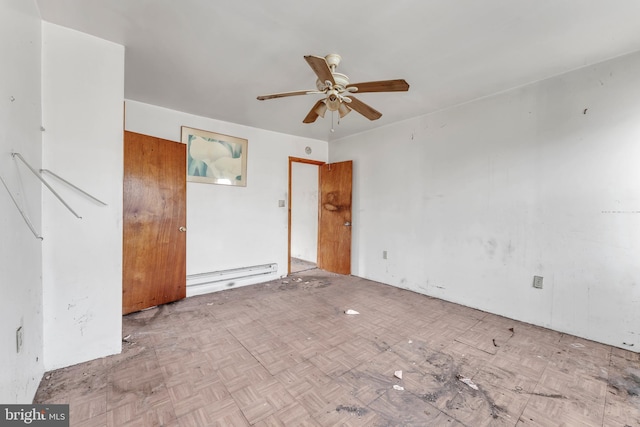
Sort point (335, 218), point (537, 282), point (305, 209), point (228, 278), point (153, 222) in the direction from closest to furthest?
1. point (537, 282)
2. point (153, 222)
3. point (228, 278)
4. point (335, 218)
5. point (305, 209)

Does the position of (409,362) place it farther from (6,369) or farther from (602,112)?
(602,112)

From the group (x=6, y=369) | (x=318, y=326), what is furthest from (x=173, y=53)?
(x=318, y=326)

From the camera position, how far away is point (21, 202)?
1.51 metres

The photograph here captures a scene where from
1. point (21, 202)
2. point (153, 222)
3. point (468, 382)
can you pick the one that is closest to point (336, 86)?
point (21, 202)

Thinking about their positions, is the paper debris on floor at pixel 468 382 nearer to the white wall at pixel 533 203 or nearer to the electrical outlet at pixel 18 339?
the white wall at pixel 533 203

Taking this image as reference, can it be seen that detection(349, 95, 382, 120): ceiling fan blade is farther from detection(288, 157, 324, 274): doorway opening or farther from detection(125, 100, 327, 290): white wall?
detection(288, 157, 324, 274): doorway opening

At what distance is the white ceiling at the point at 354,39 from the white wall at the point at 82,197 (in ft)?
0.87

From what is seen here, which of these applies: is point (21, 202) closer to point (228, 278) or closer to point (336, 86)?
point (336, 86)

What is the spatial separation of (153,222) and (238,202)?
122cm

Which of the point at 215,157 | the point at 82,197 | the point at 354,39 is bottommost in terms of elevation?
the point at 82,197

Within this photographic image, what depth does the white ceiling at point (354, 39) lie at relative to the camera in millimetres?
1730

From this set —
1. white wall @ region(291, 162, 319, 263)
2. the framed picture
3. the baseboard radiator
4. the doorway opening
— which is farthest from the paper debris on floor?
white wall @ region(291, 162, 319, 263)

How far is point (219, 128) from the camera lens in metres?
3.85

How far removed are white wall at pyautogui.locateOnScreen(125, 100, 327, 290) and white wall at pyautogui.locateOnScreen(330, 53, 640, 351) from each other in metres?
1.88
